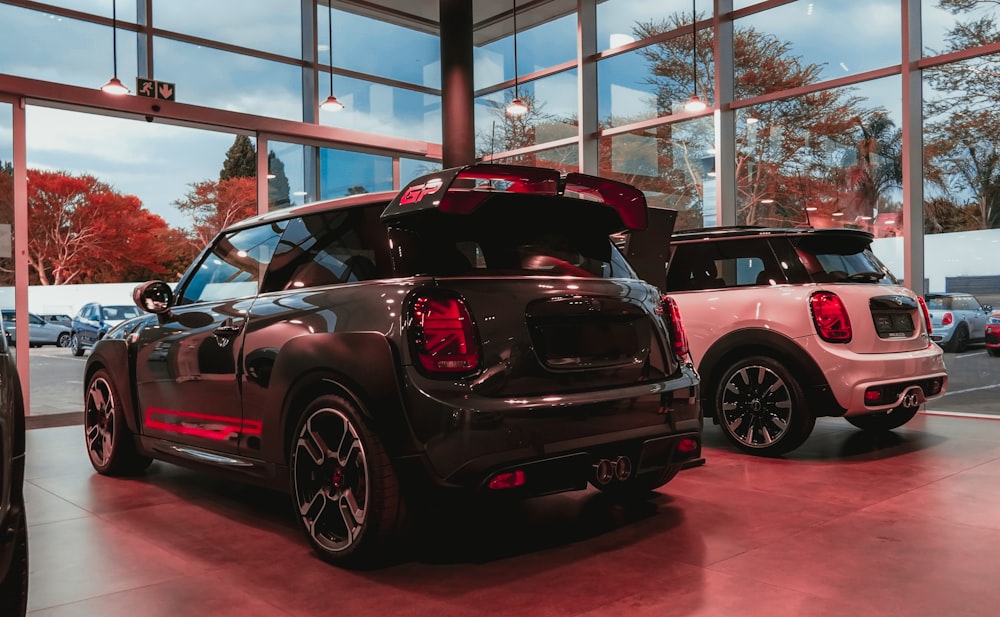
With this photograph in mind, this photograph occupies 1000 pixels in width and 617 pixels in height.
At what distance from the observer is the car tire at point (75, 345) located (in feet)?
35.9

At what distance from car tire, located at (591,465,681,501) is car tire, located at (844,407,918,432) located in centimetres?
271

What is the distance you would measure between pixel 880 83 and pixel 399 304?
7838mm

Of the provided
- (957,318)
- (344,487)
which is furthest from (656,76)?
(344,487)

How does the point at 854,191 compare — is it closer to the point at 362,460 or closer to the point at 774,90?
the point at 774,90

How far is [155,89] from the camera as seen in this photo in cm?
896

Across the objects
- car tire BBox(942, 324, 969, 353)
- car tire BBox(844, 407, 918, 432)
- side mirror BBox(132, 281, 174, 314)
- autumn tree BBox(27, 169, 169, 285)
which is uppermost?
autumn tree BBox(27, 169, 169, 285)

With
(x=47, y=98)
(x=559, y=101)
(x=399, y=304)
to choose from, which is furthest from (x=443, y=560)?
(x=559, y=101)

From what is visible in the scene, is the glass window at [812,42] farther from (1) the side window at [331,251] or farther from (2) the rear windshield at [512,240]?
(1) the side window at [331,251]

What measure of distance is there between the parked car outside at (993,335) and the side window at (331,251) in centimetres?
692

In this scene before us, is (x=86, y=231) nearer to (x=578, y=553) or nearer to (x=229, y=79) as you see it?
(x=229, y=79)

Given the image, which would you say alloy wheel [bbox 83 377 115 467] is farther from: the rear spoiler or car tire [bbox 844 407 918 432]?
car tire [bbox 844 407 918 432]

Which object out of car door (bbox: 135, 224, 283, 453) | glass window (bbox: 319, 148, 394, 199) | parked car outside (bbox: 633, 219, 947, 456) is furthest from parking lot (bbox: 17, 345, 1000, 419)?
car door (bbox: 135, 224, 283, 453)

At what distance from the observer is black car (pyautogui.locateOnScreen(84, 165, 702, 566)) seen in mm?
2674

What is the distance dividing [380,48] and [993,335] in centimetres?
927
